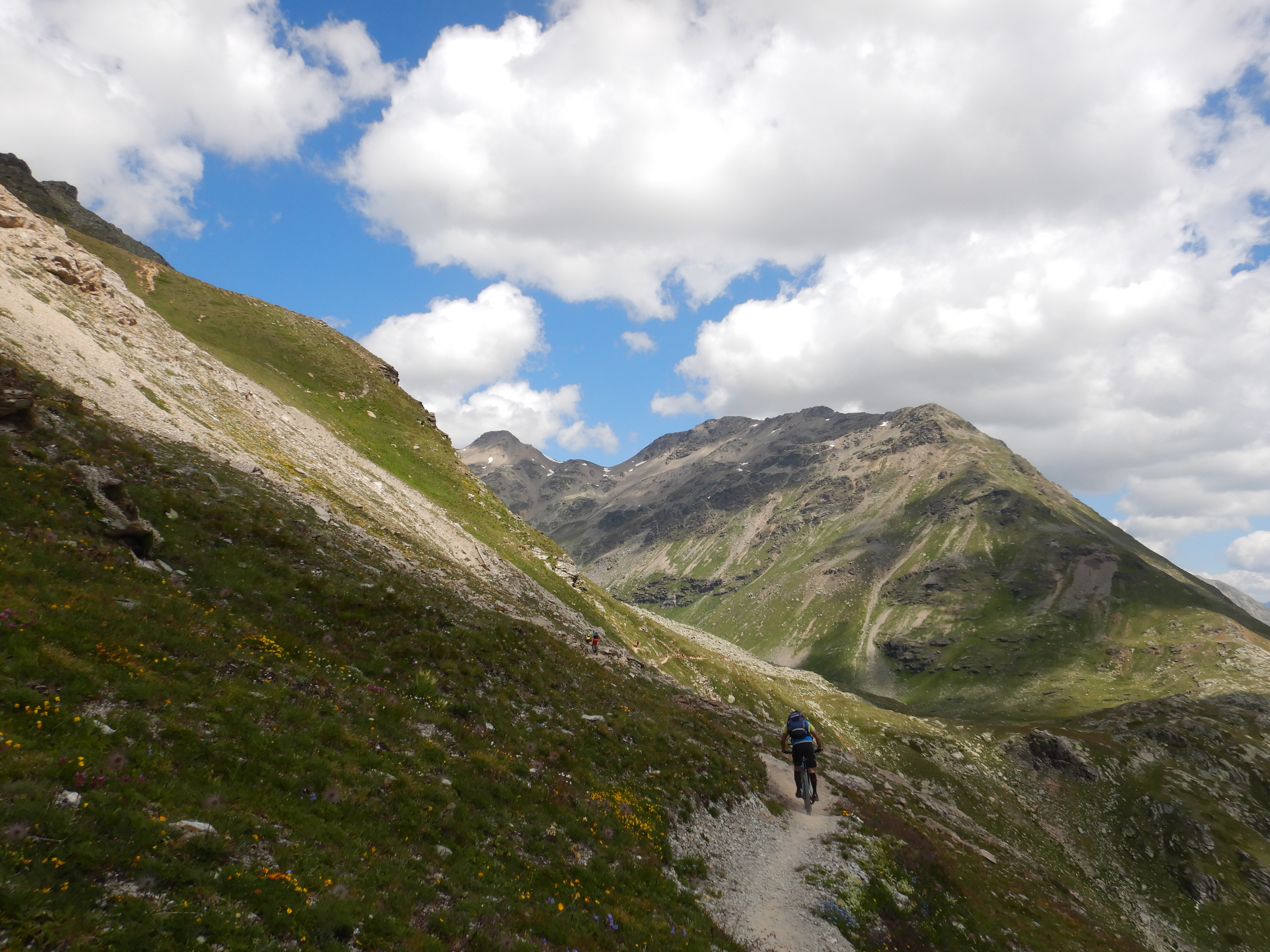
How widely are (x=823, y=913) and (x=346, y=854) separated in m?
16.6

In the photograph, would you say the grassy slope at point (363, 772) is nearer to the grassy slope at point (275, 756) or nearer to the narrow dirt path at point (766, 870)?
the grassy slope at point (275, 756)

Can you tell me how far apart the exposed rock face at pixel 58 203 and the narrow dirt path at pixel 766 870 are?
117 metres

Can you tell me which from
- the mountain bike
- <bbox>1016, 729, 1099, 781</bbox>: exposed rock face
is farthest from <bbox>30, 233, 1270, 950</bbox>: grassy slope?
<bbox>1016, 729, 1099, 781</bbox>: exposed rock face

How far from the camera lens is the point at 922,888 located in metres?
24.7

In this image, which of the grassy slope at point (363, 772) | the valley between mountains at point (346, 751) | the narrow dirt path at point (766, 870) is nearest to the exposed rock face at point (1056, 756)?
the valley between mountains at point (346, 751)

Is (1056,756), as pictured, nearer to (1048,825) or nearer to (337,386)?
(1048,825)

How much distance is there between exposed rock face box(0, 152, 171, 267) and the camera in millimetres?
94312

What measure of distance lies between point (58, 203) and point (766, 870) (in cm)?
15315

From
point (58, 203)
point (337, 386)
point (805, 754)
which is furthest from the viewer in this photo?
point (58, 203)

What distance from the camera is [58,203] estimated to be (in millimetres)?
103562

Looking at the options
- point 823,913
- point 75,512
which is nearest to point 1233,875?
point 823,913

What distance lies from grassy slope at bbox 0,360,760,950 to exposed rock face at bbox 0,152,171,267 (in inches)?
3918

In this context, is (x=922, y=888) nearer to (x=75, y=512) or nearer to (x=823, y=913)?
(x=823, y=913)

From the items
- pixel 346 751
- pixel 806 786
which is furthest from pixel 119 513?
pixel 806 786
